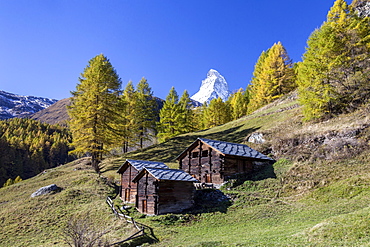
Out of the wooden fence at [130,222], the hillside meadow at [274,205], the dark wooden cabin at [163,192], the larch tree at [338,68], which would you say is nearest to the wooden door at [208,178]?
the hillside meadow at [274,205]

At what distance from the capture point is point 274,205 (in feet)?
68.0

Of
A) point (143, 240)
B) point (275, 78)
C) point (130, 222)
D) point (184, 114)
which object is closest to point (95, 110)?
point (130, 222)

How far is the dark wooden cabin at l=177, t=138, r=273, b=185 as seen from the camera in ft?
94.3

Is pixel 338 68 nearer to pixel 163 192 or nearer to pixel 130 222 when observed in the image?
A: pixel 163 192

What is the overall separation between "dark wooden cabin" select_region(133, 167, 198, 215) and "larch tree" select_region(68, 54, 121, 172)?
15.0 m

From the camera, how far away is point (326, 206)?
57.9 ft

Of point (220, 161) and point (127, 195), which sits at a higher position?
point (220, 161)

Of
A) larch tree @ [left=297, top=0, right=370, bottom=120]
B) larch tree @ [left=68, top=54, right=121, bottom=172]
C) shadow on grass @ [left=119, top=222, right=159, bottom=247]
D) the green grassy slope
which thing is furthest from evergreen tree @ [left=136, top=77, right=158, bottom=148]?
shadow on grass @ [left=119, top=222, right=159, bottom=247]

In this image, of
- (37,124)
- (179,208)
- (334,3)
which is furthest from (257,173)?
(37,124)

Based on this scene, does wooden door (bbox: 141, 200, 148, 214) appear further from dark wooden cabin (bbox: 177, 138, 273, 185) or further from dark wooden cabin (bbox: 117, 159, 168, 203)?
dark wooden cabin (bbox: 177, 138, 273, 185)

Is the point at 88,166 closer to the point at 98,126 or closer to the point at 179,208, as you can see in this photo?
the point at 98,126

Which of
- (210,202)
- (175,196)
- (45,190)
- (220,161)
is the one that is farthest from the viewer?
(45,190)

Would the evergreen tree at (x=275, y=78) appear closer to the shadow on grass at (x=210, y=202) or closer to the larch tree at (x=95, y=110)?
the larch tree at (x=95, y=110)

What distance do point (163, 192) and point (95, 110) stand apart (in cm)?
2059
